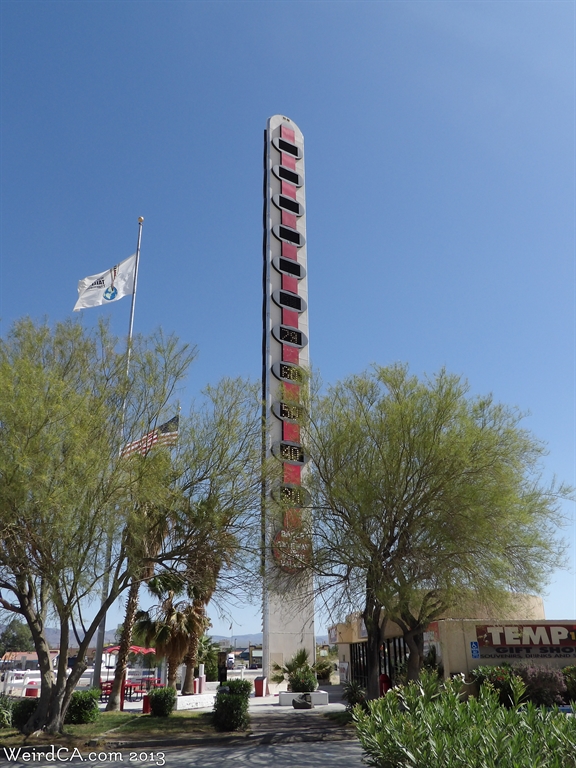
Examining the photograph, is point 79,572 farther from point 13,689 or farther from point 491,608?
point 13,689

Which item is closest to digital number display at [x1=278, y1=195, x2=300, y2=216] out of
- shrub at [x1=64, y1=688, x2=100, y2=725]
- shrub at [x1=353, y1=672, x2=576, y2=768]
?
shrub at [x1=64, y1=688, x2=100, y2=725]

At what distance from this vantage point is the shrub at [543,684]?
20359 mm

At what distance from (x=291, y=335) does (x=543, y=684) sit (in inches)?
987

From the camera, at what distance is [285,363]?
3825cm

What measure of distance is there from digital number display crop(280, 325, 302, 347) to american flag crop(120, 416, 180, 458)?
23410 millimetres


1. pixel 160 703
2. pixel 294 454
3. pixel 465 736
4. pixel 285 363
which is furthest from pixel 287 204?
pixel 465 736

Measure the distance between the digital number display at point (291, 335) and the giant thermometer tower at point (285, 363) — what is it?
0.22 ft

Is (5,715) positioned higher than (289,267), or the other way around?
(289,267)

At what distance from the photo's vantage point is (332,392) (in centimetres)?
1922

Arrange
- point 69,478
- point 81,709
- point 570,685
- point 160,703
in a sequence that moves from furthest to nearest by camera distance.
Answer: point 570,685
point 160,703
point 81,709
point 69,478

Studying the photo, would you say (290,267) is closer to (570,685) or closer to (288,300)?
(288,300)

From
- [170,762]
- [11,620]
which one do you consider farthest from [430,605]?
[11,620]

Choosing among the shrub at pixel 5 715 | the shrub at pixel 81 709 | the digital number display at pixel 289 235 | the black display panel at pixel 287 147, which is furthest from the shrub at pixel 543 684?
the black display panel at pixel 287 147

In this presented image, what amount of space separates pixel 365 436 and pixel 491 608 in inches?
260
